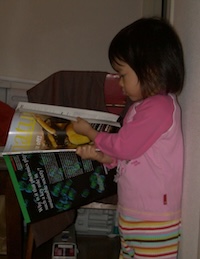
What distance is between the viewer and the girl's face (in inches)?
30.2

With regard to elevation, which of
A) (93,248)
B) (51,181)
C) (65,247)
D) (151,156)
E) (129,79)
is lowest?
(93,248)

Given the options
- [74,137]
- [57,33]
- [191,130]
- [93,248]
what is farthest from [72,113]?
[57,33]

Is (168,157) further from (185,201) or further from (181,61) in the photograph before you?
(181,61)

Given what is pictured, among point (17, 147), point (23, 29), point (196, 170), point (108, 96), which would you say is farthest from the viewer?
point (23, 29)

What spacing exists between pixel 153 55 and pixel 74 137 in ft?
0.91

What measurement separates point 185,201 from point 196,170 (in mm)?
110

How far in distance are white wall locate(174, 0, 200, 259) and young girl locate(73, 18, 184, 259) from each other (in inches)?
0.8

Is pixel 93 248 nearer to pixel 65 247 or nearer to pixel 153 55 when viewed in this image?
pixel 65 247

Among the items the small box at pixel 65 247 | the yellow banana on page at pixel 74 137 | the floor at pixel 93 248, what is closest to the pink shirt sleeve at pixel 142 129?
the yellow banana on page at pixel 74 137

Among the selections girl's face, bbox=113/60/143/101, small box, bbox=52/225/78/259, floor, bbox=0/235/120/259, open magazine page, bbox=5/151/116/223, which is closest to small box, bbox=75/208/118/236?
floor, bbox=0/235/120/259

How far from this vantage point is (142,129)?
72cm

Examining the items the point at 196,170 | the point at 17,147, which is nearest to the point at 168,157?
the point at 196,170

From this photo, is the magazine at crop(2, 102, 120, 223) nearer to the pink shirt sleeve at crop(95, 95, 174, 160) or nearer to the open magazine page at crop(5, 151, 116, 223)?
the open magazine page at crop(5, 151, 116, 223)

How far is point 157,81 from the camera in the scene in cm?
76
